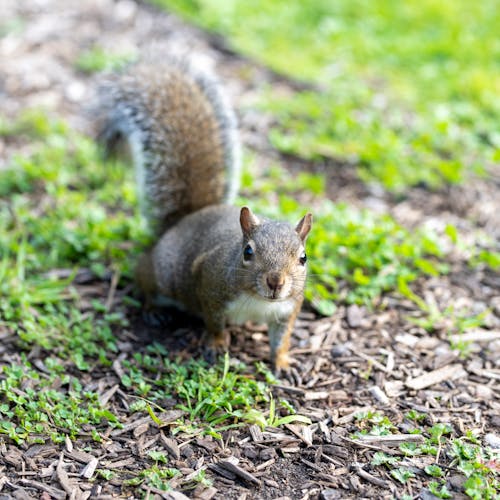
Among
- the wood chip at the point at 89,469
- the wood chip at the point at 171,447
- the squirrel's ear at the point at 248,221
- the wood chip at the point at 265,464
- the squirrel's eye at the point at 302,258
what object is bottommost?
the wood chip at the point at 89,469

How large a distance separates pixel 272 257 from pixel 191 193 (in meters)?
0.89

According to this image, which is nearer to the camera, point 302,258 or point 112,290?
point 302,258

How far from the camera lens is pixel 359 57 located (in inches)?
233

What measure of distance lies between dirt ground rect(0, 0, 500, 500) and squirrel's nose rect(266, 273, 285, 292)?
1.59 feet

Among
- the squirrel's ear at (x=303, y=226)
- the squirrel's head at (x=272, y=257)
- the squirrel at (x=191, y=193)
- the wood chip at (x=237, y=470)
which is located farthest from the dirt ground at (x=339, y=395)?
the squirrel's ear at (x=303, y=226)

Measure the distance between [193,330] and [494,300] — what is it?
56.0 inches

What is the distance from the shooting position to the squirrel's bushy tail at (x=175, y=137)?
11.1 feet

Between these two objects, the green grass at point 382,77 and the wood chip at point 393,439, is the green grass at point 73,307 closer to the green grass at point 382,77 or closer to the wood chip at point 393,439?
the wood chip at point 393,439

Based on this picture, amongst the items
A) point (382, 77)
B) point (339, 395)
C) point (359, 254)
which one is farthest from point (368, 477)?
point (382, 77)

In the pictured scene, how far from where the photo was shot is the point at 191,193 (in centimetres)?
339

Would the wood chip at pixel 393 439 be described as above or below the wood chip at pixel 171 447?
above

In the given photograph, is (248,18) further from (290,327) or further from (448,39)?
(290,327)

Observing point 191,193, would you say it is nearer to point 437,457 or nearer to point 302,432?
point 302,432

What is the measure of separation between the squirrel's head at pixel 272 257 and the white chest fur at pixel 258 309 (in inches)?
2.4
